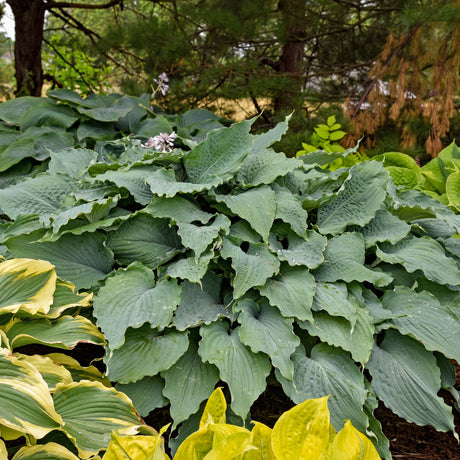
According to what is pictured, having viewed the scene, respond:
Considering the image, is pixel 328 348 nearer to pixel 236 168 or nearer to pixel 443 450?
pixel 443 450

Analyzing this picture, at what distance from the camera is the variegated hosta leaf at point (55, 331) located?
1.61 meters

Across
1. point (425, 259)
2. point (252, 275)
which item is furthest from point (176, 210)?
point (425, 259)

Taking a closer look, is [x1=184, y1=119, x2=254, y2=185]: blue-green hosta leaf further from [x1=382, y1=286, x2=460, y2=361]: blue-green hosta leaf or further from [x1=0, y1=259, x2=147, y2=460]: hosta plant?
[x1=382, y1=286, x2=460, y2=361]: blue-green hosta leaf

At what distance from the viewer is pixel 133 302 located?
68.6 inches

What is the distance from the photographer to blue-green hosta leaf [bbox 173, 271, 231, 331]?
5.78 feet

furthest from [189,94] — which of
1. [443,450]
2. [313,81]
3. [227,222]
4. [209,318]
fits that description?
[443,450]

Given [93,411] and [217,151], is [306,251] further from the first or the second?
Result: [93,411]

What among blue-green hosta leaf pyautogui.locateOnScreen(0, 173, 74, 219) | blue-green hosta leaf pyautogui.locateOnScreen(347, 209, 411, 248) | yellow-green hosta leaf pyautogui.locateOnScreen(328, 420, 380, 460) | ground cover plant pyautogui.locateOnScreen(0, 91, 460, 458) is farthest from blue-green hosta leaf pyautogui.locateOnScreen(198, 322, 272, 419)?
blue-green hosta leaf pyautogui.locateOnScreen(0, 173, 74, 219)

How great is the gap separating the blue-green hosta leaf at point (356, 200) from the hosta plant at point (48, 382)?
1098mm

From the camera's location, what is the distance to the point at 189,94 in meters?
4.68

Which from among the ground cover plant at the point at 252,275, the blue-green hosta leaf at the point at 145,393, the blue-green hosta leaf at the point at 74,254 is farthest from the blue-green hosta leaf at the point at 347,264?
the blue-green hosta leaf at the point at 74,254

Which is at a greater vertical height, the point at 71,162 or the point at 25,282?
the point at 71,162

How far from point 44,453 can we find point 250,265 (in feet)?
3.00

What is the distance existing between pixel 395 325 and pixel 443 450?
1.74 feet
